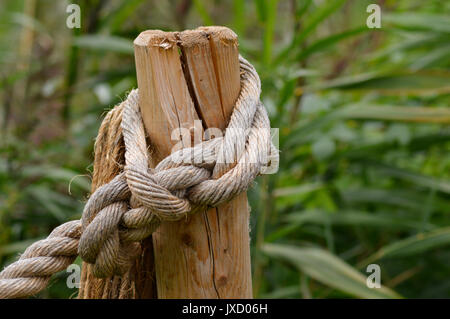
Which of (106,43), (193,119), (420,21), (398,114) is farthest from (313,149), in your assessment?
(193,119)

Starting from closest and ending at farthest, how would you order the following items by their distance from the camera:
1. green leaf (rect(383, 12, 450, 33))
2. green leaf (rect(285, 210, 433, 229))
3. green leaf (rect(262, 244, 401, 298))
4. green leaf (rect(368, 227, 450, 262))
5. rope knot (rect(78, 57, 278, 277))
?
1. rope knot (rect(78, 57, 278, 277))
2. green leaf (rect(262, 244, 401, 298))
3. green leaf (rect(368, 227, 450, 262))
4. green leaf (rect(383, 12, 450, 33))
5. green leaf (rect(285, 210, 433, 229))

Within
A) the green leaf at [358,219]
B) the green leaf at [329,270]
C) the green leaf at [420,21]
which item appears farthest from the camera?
the green leaf at [358,219]

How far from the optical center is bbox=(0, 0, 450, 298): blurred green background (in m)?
1.41

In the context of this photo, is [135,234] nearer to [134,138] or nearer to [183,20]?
[134,138]

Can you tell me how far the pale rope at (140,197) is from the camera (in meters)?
0.62

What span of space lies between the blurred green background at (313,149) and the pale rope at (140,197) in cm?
56

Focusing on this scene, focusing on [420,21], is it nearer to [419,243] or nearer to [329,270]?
[419,243]

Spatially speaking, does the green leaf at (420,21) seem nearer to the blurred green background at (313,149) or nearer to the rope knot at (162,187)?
the blurred green background at (313,149)

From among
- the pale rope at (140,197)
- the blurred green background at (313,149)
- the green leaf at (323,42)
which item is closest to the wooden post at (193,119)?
the pale rope at (140,197)

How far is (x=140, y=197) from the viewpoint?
61cm

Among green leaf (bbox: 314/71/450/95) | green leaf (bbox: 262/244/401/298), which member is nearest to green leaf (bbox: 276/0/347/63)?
green leaf (bbox: 314/71/450/95)

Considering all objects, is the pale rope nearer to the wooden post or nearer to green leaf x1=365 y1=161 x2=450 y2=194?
the wooden post

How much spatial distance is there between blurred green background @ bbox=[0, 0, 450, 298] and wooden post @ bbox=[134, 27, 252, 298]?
561mm
